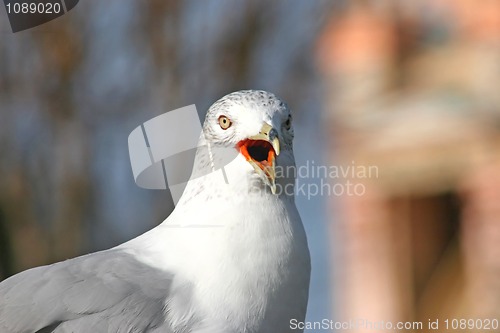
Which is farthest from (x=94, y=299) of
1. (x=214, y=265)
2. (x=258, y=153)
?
(x=258, y=153)

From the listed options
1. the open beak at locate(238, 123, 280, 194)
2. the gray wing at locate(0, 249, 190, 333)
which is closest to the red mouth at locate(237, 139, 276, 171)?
the open beak at locate(238, 123, 280, 194)

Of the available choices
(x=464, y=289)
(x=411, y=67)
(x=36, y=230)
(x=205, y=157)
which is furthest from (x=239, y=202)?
(x=36, y=230)

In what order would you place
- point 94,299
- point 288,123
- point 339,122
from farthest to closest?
point 339,122, point 288,123, point 94,299

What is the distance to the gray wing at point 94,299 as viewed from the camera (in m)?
1.42

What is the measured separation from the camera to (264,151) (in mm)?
1515

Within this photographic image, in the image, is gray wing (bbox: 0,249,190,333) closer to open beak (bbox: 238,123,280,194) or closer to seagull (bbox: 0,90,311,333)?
seagull (bbox: 0,90,311,333)

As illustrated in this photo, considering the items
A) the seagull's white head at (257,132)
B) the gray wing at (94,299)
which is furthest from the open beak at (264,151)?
the gray wing at (94,299)

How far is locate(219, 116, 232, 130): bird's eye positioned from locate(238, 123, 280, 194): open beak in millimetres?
43

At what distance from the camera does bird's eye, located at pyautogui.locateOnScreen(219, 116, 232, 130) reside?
1523 millimetres

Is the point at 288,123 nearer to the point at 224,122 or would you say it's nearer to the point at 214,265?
the point at 224,122

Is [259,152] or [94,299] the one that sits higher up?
[259,152]

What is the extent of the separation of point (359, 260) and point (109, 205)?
1.06 m

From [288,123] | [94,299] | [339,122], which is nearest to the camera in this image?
[94,299]

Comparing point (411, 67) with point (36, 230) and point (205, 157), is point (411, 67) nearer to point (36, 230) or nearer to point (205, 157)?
point (36, 230)
